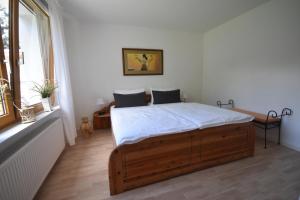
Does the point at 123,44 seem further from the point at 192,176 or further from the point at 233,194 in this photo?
the point at 233,194

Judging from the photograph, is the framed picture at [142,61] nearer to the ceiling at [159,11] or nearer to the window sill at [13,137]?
the ceiling at [159,11]

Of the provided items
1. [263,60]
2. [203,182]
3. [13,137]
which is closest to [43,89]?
[13,137]

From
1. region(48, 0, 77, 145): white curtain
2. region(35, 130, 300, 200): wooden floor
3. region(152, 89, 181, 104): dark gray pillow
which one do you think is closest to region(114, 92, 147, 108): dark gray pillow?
region(152, 89, 181, 104): dark gray pillow

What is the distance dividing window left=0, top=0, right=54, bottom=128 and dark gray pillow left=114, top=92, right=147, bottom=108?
50.1 inches

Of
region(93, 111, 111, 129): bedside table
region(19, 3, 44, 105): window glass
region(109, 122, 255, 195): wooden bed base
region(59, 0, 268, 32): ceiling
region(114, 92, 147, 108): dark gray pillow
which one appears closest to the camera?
region(109, 122, 255, 195): wooden bed base

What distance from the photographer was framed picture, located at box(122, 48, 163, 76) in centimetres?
355

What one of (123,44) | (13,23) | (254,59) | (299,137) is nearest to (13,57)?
(13,23)

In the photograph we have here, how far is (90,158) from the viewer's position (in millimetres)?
2188

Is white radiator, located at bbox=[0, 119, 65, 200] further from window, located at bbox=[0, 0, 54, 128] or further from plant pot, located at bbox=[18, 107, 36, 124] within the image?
window, located at bbox=[0, 0, 54, 128]

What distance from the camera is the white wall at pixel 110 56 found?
3252 mm

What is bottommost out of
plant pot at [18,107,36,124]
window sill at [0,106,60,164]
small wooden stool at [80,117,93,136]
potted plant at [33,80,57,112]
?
small wooden stool at [80,117,93,136]

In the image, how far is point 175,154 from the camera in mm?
1718

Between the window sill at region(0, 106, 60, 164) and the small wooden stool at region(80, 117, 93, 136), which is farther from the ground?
the window sill at region(0, 106, 60, 164)

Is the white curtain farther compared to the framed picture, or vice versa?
the framed picture
